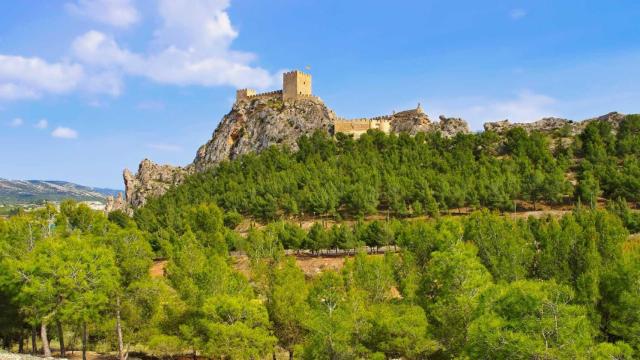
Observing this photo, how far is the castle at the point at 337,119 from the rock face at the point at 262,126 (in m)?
2.66

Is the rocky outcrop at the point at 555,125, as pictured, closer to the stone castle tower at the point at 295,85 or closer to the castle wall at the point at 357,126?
the castle wall at the point at 357,126

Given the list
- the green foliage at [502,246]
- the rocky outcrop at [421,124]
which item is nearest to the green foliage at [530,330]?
the green foliage at [502,246]

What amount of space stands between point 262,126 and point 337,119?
2175 cm

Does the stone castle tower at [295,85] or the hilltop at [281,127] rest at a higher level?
the stone castle tower at [295,85]

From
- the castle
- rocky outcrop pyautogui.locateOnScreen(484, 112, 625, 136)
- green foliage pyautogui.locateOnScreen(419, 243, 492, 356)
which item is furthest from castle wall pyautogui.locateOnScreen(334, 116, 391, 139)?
green foliage pyautogui.locateOnScreen(419, 243, 492, 356)

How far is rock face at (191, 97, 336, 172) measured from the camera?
146 meters

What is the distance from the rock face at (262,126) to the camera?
14650cm

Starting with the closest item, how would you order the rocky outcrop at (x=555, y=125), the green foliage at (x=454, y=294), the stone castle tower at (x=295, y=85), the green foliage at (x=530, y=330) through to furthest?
the green foliage at (x=530, y=330) < the green foliage at (x=454, y=294) < the rocky outcrop at (x=555, y=125) < the stone castle tower at (x=295, y=85)

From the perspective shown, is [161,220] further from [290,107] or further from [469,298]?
[469,298]

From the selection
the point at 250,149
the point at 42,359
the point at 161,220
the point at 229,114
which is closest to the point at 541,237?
the point at 42,359

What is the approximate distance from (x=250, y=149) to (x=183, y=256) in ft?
337

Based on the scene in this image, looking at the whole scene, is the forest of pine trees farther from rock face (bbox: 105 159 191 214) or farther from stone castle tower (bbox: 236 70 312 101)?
stone castle tower (bbox: 236 70 312 101)

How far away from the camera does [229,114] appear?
162m

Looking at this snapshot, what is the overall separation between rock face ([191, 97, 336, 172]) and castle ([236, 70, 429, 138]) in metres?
2.66
